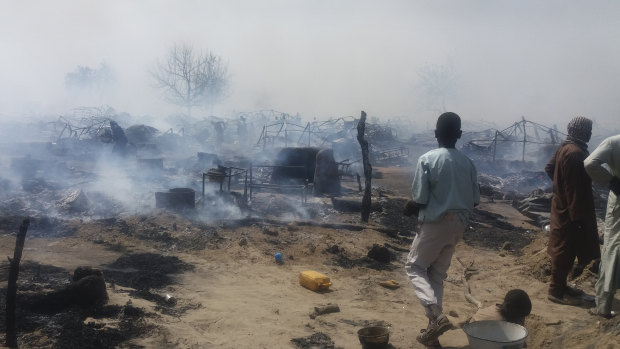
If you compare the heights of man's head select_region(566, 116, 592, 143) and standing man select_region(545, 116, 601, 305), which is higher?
man's head select_region(566, 116, 592, 143)

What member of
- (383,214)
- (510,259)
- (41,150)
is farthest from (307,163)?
(41,150)

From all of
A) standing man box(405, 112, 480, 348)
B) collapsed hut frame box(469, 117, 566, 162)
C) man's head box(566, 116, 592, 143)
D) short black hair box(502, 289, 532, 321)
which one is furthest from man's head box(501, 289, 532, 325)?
collapsed hut frame box(469, 117, 566, 162)

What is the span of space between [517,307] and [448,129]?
1753 millimetres

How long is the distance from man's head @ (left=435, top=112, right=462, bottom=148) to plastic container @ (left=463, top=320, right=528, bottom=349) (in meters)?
1.54

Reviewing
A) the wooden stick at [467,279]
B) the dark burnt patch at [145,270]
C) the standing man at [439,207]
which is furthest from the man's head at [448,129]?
the dark burnt patch at [145,270]

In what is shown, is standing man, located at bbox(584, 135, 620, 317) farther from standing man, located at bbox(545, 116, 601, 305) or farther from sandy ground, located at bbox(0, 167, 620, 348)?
standing man, located at bbox(545, 116, 601, 305)

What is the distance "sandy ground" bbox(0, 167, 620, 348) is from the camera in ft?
14.6

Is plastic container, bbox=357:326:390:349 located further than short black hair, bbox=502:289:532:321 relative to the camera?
No

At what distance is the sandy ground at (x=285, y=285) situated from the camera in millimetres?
4465

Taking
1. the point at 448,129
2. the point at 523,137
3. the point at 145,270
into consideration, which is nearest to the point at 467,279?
the point at 448,129

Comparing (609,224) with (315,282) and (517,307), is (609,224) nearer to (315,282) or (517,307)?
(517,307)

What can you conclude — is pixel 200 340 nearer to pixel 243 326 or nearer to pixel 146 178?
pixel 243 326

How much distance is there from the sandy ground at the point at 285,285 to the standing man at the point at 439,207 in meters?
0.56

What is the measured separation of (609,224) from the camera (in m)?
4.61
